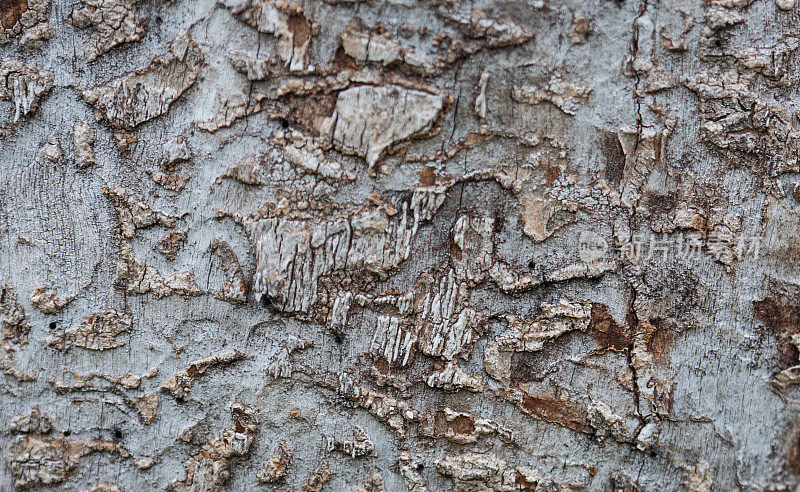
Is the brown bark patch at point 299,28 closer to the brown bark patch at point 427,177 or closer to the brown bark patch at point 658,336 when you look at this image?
the brown bark patch at point 427,177

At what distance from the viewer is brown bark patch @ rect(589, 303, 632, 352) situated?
1.60 meters

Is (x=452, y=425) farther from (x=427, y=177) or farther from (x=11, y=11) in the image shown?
(x=11, y=11)

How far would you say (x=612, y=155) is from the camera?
156cm

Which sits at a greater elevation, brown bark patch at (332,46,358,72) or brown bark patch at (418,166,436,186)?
brown bark patch at (332,46,358,72)

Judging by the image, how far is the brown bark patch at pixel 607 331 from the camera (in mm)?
1604

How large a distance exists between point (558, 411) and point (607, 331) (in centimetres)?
29

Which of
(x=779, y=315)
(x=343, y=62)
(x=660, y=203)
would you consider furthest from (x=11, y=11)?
(x=779, y=315)

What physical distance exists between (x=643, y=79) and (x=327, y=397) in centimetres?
134

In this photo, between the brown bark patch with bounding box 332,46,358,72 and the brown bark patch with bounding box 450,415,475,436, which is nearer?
the brown bark patch with bounding box 332,46,358,72

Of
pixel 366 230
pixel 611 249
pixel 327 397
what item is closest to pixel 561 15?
pixel 611 249

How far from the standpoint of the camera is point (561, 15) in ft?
4.96

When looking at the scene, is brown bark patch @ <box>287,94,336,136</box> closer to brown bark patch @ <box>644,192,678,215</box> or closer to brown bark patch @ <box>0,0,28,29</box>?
brown bark patch @ <box>0,0,28,29</box>

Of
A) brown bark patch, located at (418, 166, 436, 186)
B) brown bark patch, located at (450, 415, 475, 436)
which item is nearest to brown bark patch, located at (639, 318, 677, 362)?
brown bark patch, located at (450, 415, 475, 436)

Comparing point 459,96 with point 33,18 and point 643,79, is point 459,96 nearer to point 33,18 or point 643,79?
point 643,79
